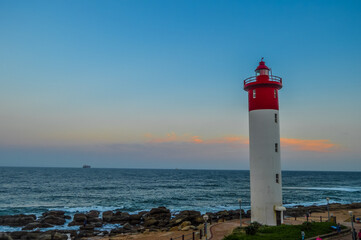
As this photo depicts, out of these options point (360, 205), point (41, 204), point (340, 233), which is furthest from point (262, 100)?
point (41, 204)

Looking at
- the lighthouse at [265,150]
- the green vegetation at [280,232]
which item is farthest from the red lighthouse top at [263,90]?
the green vegetation at [280,232]

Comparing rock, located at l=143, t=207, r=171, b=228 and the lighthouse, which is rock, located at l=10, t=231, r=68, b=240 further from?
the lighthouse

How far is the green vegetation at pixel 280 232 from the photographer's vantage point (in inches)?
543

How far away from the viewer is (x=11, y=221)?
92.7 feet

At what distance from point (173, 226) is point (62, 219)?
12844 millimetres

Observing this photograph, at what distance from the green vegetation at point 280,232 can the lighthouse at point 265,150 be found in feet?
5.15

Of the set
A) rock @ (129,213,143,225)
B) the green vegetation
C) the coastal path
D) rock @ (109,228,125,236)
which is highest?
the green vegetation

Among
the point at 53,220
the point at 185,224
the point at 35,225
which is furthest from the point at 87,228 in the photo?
the point at 185,224

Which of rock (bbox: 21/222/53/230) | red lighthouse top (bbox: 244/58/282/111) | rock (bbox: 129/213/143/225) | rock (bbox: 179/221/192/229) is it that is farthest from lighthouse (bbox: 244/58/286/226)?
rock (bbox: 21/222/53/230)

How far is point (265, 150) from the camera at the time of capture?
56.7ft

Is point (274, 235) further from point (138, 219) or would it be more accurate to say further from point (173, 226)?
point (138, 219)

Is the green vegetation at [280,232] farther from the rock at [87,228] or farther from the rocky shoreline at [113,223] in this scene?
the rock at [87,228]

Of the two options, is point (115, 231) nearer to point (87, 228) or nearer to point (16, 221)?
point (87, 228)

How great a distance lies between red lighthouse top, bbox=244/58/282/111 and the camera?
17766 mm
